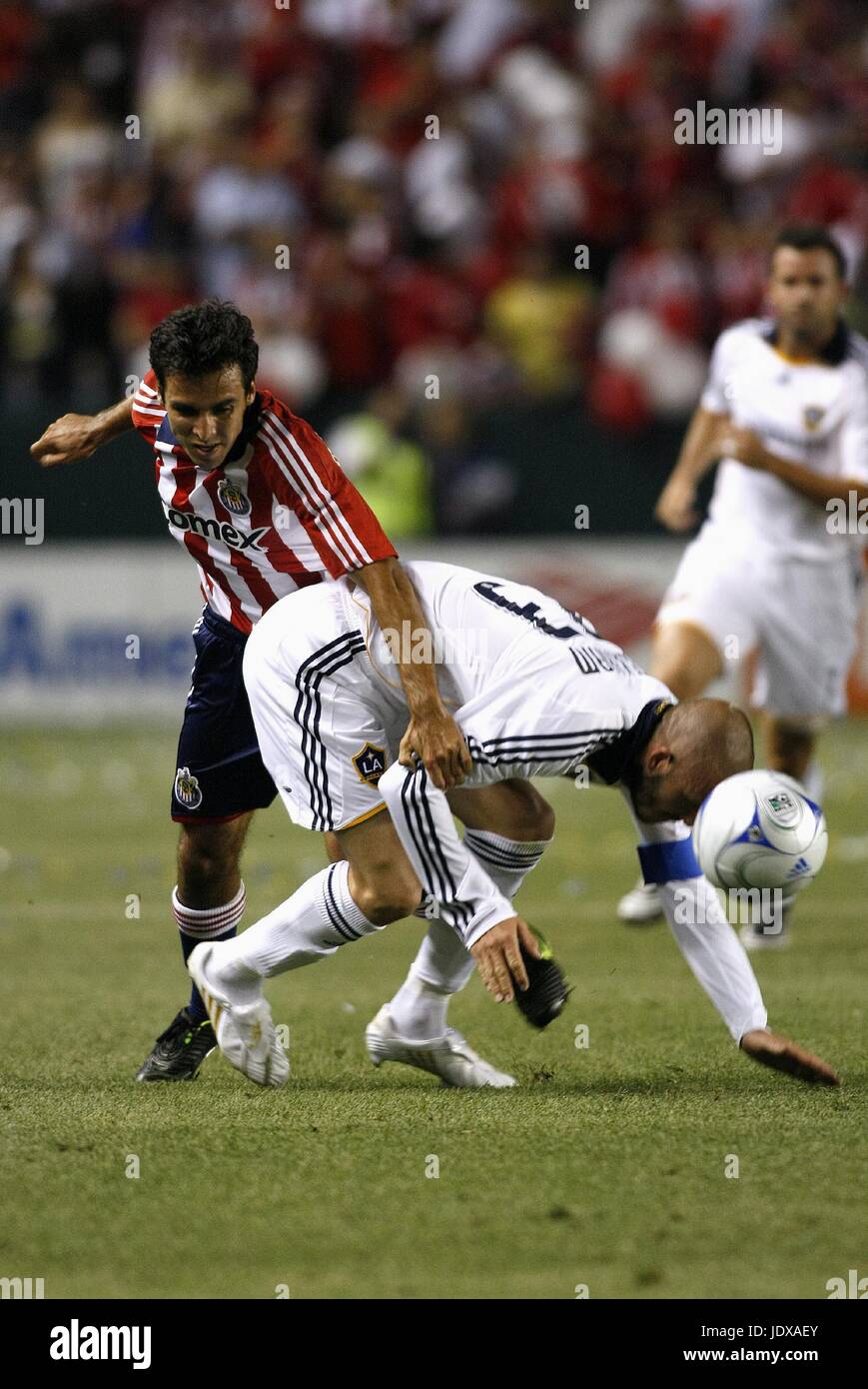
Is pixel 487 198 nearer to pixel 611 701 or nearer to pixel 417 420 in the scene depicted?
pixel 417 420

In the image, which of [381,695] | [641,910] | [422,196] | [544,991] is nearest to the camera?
[544,991]

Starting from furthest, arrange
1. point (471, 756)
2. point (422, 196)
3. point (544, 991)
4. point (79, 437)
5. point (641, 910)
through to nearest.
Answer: point (422, 196) → point (641, 910) → point (79, 437) → point (544, 991) → point (471, 756)

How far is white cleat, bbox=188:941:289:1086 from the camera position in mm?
5062

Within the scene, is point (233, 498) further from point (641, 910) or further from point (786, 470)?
point (641, 910)

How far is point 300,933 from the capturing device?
4980 mm

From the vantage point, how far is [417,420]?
14.3 meters

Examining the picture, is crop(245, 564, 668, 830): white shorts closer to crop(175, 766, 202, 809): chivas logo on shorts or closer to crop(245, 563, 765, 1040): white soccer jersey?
crop(245, 563, 765, 1040): white soccer jersey

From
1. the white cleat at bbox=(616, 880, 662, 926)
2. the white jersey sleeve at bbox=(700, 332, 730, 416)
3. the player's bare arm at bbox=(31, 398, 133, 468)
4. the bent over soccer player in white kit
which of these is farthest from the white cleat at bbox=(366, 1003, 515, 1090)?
the white jersey sleeve at bbox=(700, 332, 730, 416)

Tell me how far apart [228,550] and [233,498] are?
0.18 metres

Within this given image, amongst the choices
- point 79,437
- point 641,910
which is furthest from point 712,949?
point 641,910

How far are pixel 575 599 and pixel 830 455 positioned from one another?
6.06 m

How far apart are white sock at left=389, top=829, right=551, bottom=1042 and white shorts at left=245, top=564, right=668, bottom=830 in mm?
426

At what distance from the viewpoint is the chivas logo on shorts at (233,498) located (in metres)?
5.17

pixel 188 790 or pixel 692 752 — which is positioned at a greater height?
pixel 692 752
